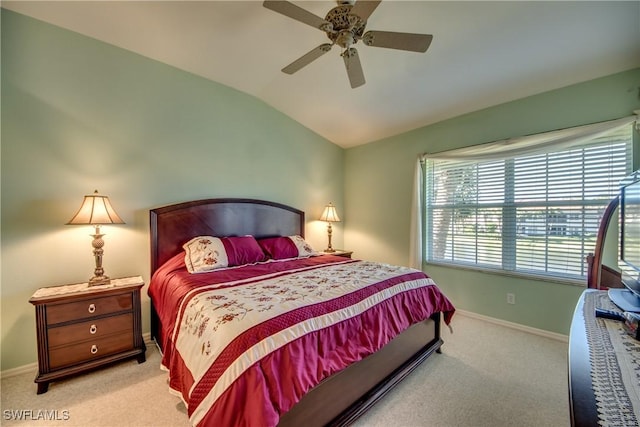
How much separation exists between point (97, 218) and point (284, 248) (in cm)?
179

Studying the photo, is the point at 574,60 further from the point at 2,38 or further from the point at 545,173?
the point at 2,38

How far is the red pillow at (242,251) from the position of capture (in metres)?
2.73

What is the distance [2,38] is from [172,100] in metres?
1.20

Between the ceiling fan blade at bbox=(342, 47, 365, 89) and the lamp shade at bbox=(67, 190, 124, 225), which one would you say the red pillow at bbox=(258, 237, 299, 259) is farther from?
the ceiling fan blade at bbox=(342, 47, 365, 89)

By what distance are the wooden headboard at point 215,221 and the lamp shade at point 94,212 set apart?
0.43 meters

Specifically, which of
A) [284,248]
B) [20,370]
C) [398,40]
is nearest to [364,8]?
[398,40]

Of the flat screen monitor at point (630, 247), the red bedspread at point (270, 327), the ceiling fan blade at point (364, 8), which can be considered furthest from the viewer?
the ceiling fan blade at point (364, 8)

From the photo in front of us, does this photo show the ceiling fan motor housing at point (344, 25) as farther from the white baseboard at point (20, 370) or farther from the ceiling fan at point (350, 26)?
the white baseboard at point (20, 370)

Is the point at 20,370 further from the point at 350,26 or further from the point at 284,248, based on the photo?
the point at 350,26

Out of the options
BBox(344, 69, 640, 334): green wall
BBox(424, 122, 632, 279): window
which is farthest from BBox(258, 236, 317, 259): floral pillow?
BBox(424, 122, 632, 279): window

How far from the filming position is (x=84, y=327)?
2039mm

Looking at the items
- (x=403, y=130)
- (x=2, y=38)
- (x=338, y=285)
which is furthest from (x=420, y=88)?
(x=2, y=38)

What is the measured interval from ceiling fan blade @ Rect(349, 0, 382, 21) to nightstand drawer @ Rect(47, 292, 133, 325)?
272 cm

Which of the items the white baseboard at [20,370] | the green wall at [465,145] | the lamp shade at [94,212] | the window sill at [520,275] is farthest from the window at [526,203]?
the white baseboard at [20,370]
